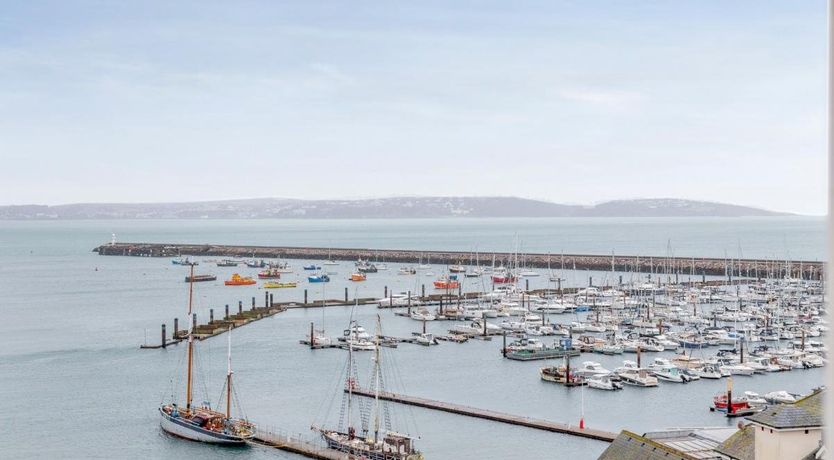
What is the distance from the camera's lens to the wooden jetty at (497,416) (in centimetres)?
2058

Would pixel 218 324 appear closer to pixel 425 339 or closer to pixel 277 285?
pixel 425 339

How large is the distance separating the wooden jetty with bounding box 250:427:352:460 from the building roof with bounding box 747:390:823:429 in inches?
376

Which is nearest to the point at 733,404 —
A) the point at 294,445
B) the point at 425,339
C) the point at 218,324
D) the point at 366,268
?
the point at 294,445

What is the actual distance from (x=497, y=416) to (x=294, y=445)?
4479 mm

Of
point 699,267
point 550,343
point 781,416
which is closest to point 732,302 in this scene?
point 550,343

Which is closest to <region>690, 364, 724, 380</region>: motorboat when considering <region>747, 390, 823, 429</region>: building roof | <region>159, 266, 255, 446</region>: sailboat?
<region>159, 266, 255, 446</region>: sailboat

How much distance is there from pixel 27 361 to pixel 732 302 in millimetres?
27362

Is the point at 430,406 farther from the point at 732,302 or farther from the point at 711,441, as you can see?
the point at 732,302

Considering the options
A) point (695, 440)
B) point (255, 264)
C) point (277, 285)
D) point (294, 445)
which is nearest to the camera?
point (695, 440)

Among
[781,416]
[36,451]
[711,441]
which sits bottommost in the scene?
[36,451]

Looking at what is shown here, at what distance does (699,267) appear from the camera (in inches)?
2430

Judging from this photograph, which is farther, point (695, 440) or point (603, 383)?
point (603, 383)

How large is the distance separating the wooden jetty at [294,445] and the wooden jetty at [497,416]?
141 inches

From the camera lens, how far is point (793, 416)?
10617 millimetres
